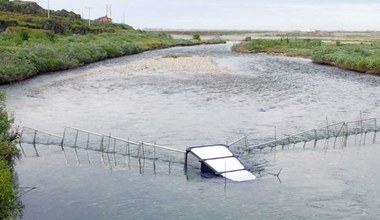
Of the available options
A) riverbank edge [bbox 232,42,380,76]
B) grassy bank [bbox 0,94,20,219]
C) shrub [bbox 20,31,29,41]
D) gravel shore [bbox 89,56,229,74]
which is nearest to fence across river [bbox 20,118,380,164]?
grassy bank [bbox 0,94,20,219]

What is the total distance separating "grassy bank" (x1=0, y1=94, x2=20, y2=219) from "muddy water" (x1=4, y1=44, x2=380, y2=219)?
849 millimetres

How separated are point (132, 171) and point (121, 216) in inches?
208

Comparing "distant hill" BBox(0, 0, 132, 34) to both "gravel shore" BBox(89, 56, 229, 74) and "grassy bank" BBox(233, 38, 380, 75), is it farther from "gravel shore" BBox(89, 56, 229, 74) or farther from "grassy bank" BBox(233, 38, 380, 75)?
"grassy bank" BBox(233, 38, 380, 75)

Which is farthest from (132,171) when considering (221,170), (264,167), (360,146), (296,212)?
(360,146)

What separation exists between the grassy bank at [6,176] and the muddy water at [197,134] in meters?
0.85

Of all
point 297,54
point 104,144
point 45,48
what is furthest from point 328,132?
point 297,54

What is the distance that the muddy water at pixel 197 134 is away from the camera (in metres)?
21.2

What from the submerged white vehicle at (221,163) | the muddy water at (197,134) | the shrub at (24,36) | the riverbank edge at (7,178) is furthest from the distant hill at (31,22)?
the submerged white vehicle at (221,163)

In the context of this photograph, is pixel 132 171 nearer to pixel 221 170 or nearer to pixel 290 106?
pixel 221 170

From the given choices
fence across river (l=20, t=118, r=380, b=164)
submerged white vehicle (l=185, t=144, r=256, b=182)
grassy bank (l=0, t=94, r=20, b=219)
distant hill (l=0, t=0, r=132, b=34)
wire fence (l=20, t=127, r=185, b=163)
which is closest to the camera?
grassy bank (l=0, t=94, r=20, b=219)

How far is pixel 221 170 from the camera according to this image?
962 inches

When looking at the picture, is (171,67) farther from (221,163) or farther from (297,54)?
(221,163)

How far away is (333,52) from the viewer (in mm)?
87625

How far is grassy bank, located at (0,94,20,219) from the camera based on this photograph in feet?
57.8
